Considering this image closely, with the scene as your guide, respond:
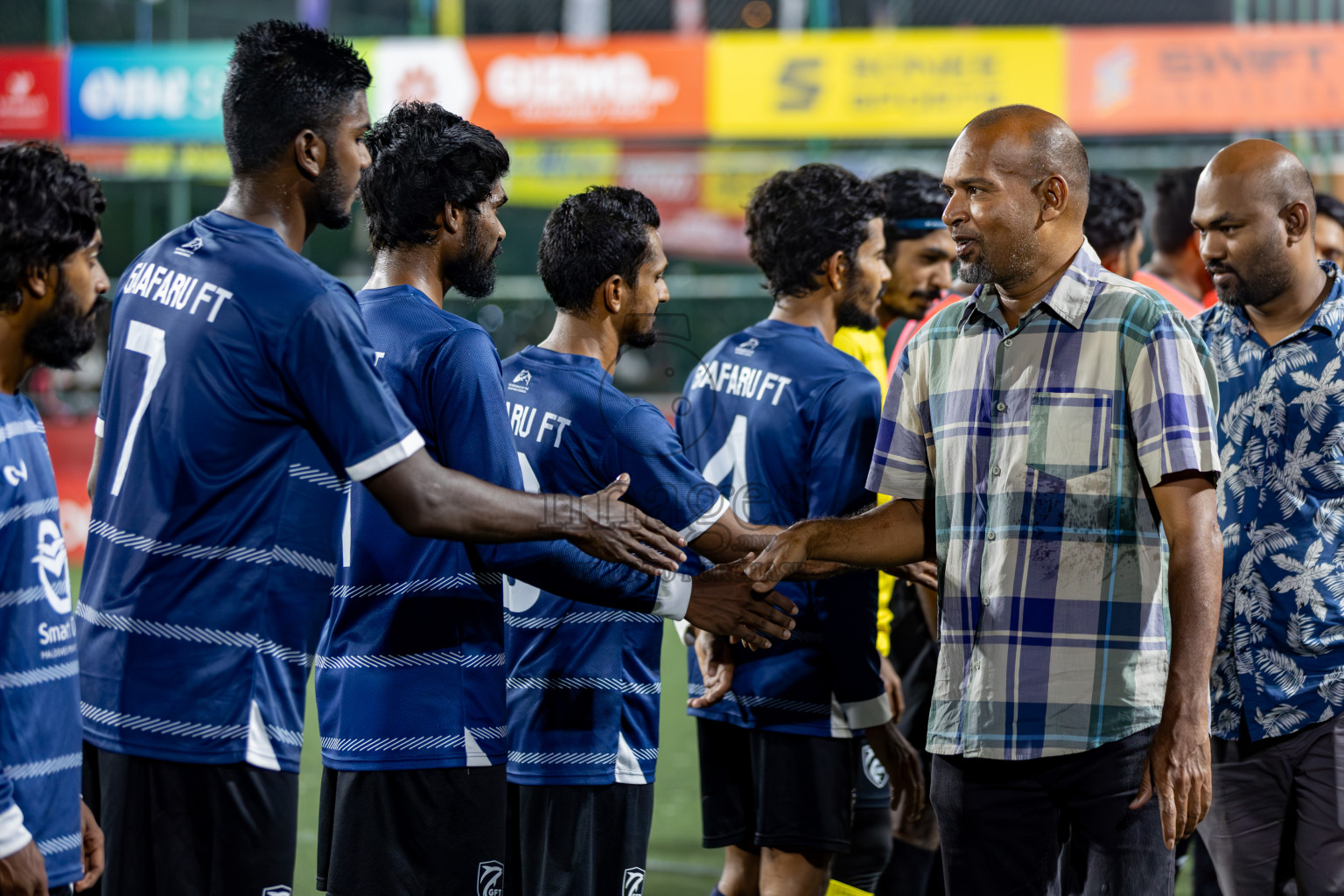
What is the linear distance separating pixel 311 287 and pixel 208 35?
15.4m

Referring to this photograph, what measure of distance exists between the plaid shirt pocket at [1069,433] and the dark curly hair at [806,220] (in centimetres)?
137

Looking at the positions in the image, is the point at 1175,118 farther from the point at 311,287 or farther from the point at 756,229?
the point at 311,287

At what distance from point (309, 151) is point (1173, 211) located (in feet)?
14.6

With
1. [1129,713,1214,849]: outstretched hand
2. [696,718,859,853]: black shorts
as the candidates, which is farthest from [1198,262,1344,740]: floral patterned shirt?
[696,718,859,853]: black shorts

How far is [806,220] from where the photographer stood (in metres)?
3.98

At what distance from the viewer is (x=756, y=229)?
4160 millimetres

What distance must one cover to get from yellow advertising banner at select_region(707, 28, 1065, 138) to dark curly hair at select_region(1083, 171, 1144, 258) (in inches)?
305

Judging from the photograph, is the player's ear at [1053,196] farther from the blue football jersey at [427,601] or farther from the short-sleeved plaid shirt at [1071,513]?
the blue football jersey at [427,601]

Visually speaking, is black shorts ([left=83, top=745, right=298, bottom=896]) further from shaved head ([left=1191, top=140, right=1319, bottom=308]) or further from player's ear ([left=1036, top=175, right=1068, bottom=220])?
shaved head ([left=1191, top=140, right=1319, bottom=308])

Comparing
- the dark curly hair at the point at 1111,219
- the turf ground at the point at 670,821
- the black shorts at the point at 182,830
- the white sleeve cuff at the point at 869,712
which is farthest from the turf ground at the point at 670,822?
the dark curly hair at the point at 1111,219

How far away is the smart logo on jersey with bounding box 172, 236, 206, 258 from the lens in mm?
2457

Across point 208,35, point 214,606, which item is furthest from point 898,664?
point 208,35

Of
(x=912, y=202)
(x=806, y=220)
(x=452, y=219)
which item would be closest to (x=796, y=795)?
(x=806, y=220)

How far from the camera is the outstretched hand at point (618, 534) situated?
8.89ft
